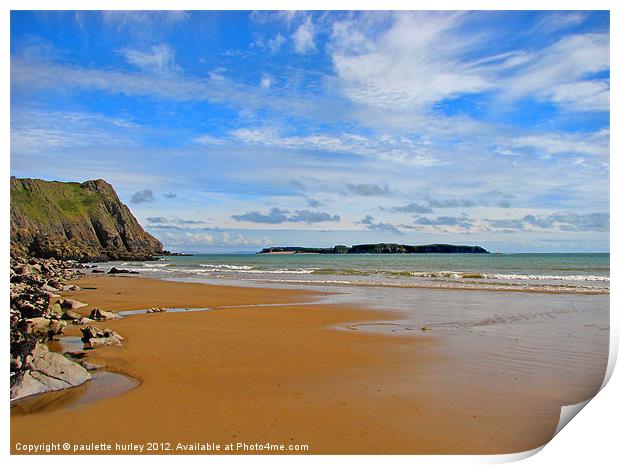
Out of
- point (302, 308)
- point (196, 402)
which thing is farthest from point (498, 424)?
point (302, 308)

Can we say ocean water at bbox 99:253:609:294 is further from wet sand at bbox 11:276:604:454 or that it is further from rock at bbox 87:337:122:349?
rock at bbox 87:337:122:349

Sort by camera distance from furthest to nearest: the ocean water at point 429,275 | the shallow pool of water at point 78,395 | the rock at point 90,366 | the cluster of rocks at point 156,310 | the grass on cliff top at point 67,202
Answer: the grass on cliff top at point 67,202, the ocean water at point 429,275, the cluster of rocks at point 156,310, the rock at point 90,366, the shallow pool of water at point 78,395

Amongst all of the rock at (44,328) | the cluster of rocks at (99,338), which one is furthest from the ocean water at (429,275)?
the rock at (44,328)

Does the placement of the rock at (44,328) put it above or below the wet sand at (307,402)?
above

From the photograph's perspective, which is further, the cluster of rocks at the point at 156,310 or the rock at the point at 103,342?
the cluster of rocks at the point at 156,310

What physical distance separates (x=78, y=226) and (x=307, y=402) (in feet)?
249

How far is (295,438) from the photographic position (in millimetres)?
Answer: 3949

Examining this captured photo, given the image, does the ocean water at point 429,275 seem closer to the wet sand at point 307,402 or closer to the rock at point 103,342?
the wet sand at point 307,402

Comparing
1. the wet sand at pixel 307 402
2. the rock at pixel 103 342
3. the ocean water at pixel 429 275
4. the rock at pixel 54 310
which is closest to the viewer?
the wet sand at pixel 307 402

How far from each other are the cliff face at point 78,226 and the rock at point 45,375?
41.3 m

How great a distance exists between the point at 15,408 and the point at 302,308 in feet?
29.0

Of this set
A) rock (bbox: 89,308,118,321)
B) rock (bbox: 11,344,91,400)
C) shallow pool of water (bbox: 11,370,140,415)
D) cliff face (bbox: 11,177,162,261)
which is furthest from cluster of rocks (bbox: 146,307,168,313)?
cliff face (bbox: 11,177,162,261)

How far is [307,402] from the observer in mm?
4660

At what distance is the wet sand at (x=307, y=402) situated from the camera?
3.98 metres
